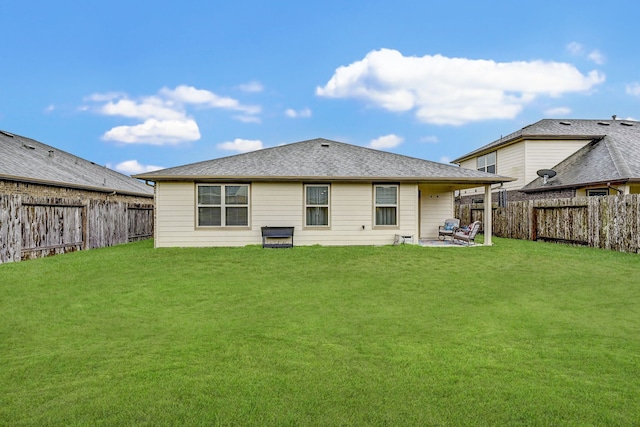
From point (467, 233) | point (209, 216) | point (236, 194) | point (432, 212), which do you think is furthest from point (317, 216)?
point (432, 212)

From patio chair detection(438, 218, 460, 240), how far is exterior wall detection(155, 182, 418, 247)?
2360 mm

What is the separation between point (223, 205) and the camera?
45.6 ft

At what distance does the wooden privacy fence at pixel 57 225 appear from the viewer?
1114 cm

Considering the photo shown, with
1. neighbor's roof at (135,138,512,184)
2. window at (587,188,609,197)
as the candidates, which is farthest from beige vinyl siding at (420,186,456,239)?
window at (587,188,609,197)

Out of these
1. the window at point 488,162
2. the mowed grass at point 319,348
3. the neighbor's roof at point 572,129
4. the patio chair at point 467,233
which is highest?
the neighbor's roof at point 572,129

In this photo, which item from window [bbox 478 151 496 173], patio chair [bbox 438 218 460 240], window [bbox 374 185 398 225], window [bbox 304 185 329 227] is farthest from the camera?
window [bbox 478 151 496 173]

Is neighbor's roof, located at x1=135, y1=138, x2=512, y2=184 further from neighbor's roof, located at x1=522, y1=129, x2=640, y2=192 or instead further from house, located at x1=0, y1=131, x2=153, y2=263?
neighbor's roof, located at x1=522, y1=129, x2=640, y2=192

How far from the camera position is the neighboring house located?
58.1 ft

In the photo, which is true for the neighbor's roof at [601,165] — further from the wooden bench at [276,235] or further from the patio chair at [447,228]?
the wooden bench at [276,235]

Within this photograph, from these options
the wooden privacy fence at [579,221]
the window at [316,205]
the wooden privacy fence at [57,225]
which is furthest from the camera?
the window at [316,205]

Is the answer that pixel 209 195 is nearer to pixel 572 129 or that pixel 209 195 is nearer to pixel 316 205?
pixel 316 205

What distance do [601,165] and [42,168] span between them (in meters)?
25.7

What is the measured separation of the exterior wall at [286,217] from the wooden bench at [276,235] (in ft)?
1.07

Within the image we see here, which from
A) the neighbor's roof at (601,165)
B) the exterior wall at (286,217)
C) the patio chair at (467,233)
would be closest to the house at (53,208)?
the exterior wall at (286,217)
